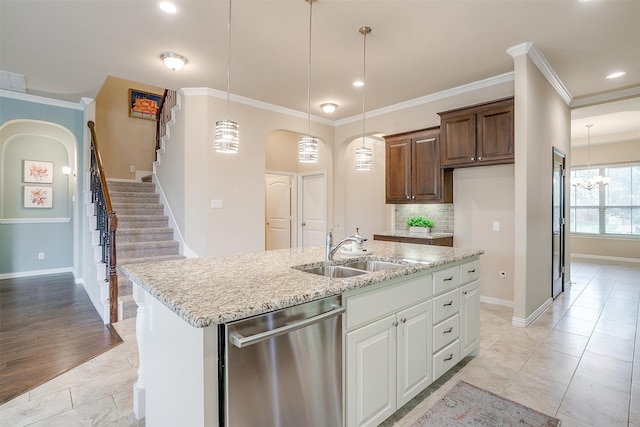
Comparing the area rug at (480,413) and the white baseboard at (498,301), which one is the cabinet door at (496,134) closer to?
the white baseboard at (498,301)

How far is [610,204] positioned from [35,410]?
10465 millimetres

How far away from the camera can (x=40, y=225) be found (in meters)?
5.84

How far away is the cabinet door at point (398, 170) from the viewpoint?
5.02 meters

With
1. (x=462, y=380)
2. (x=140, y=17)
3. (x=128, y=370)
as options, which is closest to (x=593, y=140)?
(x=462, y=380)

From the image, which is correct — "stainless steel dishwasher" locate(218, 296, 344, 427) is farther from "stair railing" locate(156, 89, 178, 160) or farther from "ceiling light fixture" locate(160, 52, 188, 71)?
"stair railing" locate(156, 89, 178, 160)

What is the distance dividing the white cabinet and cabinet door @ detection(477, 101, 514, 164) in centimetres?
248

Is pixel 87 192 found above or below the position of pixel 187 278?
above

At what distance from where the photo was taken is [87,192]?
4.75 meters

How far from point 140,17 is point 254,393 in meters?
3.12

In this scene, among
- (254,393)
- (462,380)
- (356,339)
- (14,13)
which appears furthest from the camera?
(14,13)

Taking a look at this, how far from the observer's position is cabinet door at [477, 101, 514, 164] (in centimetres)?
380

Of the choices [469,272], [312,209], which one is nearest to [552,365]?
[469,272]

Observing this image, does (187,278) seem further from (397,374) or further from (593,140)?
(593,140)

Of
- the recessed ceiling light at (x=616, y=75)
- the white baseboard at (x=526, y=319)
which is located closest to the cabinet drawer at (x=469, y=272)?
the white baseboard at (x=526, y=319)
